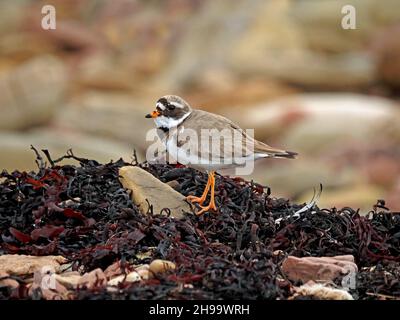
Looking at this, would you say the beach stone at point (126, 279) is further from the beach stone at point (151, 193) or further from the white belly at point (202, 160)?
the white belly at point (202, 160)

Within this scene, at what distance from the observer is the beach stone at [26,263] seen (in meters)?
7.30

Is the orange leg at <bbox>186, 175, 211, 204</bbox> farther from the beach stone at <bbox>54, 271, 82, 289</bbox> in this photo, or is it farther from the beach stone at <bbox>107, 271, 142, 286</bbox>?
the beach stone at <bbox>54, 271, 82, 289</bbox>

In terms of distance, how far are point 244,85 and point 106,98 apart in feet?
16.1

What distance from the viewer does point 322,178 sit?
78.2 ft

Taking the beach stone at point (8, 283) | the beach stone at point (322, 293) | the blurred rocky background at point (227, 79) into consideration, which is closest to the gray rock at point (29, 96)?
the blurred rocky background at point (227, 79)

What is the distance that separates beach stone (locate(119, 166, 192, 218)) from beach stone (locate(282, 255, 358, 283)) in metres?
1.26

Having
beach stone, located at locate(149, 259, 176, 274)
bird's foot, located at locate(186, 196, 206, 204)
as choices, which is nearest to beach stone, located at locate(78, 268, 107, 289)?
beach stone, located at locate(149, 259, 176, 274)

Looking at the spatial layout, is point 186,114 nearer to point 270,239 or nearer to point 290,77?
point 270,239

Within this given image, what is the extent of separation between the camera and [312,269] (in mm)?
7242

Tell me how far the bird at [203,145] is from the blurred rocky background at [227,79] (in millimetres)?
11884

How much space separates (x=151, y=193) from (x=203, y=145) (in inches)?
24.2

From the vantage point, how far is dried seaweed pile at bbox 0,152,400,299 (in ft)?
22.7

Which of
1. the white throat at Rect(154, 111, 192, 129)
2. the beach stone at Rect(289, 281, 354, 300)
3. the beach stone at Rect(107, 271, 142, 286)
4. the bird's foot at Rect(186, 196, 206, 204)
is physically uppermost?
the white throat at Rect(154, 111, 192, 129)

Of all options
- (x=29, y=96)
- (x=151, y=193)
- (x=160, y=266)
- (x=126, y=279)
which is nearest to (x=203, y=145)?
(x=151, y=193)
